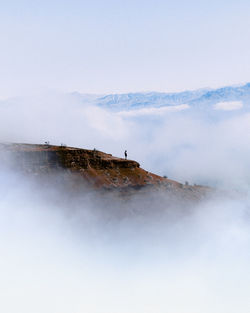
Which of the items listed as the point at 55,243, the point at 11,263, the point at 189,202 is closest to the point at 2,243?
the point at 11,263

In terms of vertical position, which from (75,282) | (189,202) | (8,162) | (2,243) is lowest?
(75,282)

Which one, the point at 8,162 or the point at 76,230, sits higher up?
the point at 8,162

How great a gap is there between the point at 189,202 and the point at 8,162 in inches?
1714

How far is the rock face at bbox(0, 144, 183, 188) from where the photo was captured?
3105 inches

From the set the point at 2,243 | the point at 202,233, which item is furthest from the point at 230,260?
the point at 2,243

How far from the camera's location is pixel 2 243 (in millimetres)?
75562

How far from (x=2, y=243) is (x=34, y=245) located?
271 inches

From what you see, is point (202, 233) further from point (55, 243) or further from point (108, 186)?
point (55, 243)

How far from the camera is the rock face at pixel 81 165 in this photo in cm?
7888

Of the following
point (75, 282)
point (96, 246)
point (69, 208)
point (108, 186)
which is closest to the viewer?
point (75, 282)

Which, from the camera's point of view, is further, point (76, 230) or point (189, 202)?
point (189, 202)

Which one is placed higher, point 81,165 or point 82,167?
point 81,165

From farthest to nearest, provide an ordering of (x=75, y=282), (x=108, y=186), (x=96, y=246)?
(x=108, y=186) < (x=96, y=246) < (x=75, y=282)

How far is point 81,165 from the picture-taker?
84.6 metres
